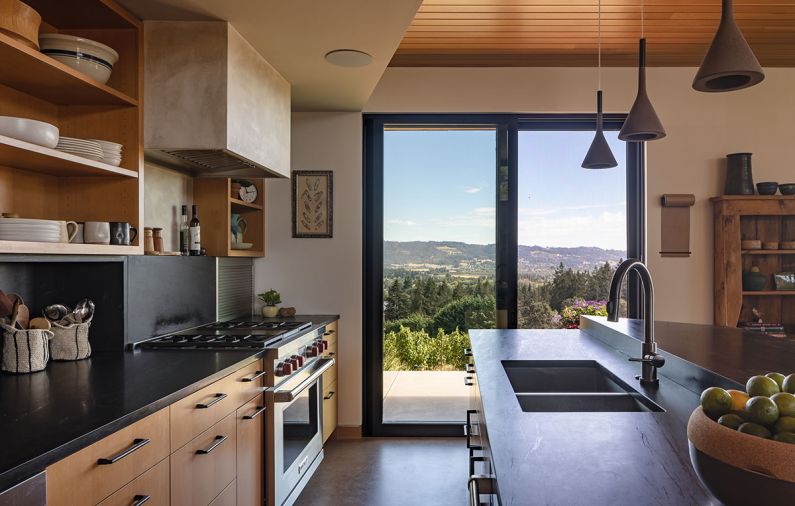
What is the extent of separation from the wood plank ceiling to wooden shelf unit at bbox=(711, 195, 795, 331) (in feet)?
3.63

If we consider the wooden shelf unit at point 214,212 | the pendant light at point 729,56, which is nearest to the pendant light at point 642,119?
the pendant light at point 729,56

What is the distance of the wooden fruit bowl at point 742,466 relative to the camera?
0.74m

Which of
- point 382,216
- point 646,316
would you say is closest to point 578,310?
point 382,216

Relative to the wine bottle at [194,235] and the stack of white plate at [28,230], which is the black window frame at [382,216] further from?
the stack of white plate at [28,230]

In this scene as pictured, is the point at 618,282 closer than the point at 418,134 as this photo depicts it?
Yes

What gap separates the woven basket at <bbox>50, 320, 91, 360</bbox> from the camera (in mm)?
2088

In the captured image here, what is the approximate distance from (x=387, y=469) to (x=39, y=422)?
2390 millimetres

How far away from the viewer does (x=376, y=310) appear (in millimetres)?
4031

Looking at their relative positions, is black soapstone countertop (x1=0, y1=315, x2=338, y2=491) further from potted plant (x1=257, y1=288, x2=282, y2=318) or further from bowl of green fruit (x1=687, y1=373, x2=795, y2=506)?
potted plant (x1=257, y1=288, x2=282, y2=318)

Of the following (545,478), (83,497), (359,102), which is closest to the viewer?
(545,478)

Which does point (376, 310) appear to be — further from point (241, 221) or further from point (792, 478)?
point (792, 478)

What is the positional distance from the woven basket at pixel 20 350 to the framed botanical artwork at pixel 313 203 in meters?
2.18

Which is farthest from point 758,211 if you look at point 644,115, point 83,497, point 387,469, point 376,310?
point 83,497

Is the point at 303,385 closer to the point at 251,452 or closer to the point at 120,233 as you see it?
the point at 251,452
